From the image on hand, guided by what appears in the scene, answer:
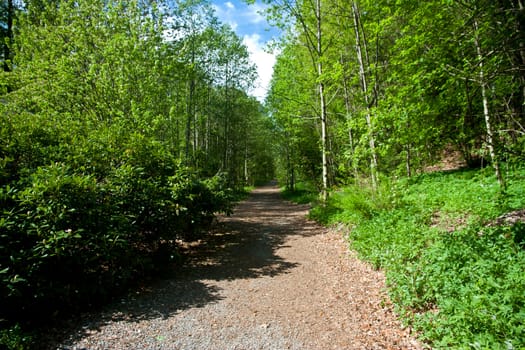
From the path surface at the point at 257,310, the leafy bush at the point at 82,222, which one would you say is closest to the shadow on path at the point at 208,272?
the path surface at the point at 257,310

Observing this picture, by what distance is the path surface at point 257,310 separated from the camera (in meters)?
3.41

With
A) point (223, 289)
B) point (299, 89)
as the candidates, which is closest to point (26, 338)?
point (223, 289)

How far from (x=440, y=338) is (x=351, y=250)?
3.70 m

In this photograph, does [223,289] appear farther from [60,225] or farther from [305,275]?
[60,225]

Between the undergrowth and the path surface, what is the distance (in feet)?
1.31

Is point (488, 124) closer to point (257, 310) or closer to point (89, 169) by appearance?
point (257, 310)

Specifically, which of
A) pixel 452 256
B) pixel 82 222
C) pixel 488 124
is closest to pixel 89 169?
pixel 82 222

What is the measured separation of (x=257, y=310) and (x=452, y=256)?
125 inches

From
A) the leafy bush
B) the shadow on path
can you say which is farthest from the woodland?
the shadow on path

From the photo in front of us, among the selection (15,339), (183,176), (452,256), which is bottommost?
(15,339)

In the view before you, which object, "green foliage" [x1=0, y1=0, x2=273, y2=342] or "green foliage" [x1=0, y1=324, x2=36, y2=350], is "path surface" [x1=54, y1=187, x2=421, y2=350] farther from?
"green foliage" [x1=0, y1=0, x2=273, y2=342]

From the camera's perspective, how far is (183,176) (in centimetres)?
644

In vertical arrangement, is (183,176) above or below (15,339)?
above

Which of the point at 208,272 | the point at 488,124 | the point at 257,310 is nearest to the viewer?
the point at 257,310
